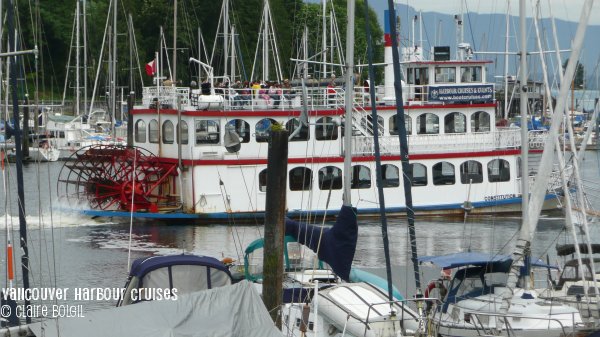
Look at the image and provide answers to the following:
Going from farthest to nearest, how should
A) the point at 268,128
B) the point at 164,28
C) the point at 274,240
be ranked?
the point at 164,28 < the point at 268,128 < the point at 274,240

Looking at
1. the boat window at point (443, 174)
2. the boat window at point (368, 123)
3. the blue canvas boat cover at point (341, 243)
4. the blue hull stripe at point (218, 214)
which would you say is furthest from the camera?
the boat window at point (443, 174)

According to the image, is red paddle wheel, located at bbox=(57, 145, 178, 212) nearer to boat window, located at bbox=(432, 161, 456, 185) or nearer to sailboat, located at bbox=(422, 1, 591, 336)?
boat window, located at bbox=(432, 161, 456, 185)

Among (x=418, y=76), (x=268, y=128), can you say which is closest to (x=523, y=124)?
(x=268, y=128)

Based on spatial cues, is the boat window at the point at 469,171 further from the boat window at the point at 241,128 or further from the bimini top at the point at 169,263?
the bimini top at the point at 169,263

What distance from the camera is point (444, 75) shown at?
44.2 meters

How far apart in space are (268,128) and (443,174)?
6.59 metres

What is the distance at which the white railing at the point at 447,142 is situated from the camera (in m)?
42.3

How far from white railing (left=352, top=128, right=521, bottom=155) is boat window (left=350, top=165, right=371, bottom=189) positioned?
0.60 m

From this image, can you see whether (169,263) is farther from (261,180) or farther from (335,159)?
(335,159)

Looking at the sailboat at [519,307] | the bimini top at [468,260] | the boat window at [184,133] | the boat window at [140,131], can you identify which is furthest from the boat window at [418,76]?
the sailboat at [519,307]

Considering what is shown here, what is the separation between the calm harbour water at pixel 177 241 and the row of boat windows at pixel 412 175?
143 centimetres

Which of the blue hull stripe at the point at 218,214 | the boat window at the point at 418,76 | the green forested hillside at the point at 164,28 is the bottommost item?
the blue hull stripe at the point at 218,214

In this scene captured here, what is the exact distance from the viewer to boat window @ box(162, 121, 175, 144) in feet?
137

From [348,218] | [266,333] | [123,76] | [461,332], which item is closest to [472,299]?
[461,332]
